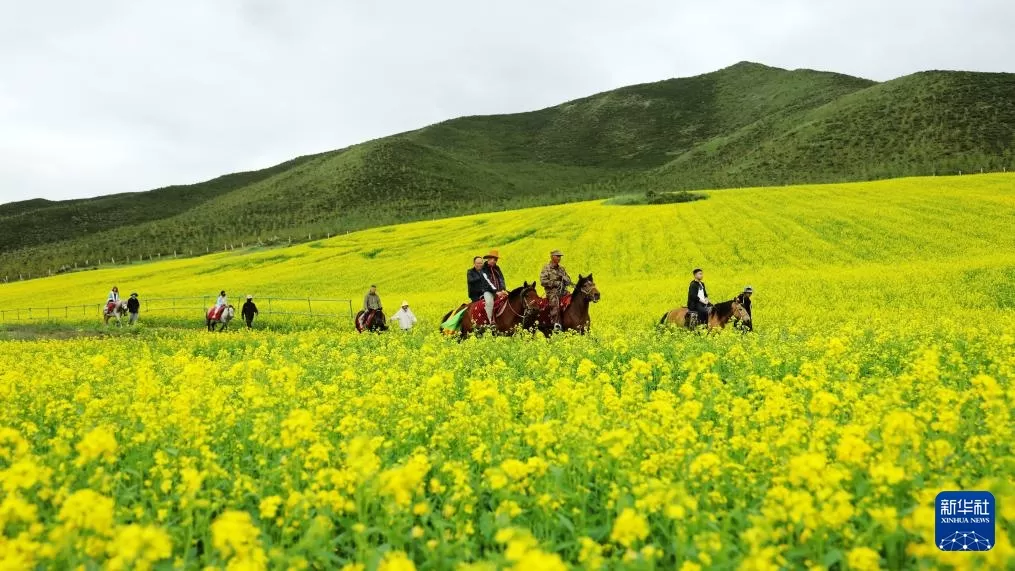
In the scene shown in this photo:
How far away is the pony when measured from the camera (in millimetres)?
16984

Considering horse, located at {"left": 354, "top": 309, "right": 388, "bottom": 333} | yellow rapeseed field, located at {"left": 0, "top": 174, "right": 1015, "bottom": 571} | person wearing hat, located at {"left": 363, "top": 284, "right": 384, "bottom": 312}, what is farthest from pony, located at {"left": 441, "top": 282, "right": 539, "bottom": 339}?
person wearing hat, located at {"left": 363, "top": 284, "right": 384, "bottom": 312}

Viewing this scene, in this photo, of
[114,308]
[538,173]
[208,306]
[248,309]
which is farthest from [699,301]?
[538,173]

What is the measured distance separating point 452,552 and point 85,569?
203 cm

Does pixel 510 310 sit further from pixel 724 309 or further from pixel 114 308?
pixel 114 308

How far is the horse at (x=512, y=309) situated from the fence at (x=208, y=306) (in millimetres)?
13662

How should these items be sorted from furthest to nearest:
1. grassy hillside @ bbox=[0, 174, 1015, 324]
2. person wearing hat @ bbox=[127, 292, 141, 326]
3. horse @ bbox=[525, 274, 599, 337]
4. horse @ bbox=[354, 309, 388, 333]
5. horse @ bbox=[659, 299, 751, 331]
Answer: person wearing hat @ bbox=[127, 292, 141, 326] → grassy hillside @ bbox=[0, 174, 1015, 324] → horse @ bbox=[354, 309, 388, 333] → horse @ bbox=[659, 299, 751, 331] → horse @ bbox=[525, 274, 599, 337]

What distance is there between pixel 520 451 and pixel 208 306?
39.3 meters

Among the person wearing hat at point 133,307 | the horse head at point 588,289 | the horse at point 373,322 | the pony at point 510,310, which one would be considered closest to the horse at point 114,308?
the person wearing hat at point 133,307

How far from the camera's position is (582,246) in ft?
146

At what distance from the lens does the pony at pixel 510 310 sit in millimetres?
16984

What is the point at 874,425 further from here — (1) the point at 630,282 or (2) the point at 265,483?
(1) the point at 630,282

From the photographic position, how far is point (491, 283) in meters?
17.8

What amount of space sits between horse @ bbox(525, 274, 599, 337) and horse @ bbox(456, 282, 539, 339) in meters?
0.29

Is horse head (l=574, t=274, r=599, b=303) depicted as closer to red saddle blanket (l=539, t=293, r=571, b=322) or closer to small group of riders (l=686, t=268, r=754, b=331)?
red saddle blanket (l=539, t=293, r=571, b=322)
